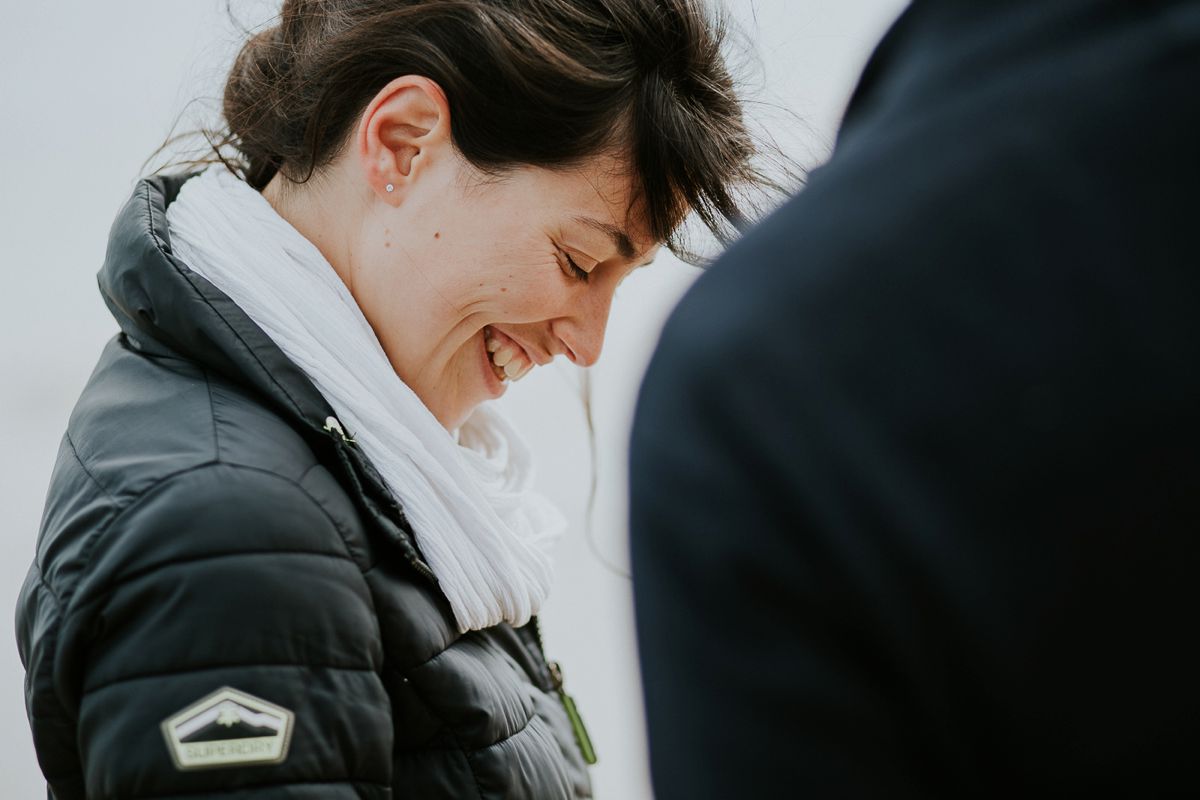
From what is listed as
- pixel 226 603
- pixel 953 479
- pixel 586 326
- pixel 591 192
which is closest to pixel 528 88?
pixel 591 192

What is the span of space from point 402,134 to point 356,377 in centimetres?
23

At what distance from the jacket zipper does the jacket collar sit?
1.05ft

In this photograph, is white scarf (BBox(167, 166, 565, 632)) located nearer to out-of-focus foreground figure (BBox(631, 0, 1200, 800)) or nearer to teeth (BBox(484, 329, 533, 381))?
teeth (BBox(484, 329, 533, 381))

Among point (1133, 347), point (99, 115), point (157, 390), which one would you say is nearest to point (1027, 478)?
point (1133, 347)

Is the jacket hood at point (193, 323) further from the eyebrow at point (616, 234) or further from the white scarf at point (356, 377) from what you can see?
the eyebrow at point (616, 234)

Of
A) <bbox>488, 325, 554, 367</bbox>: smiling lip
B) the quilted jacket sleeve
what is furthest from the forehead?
the quilted jacket sleeve

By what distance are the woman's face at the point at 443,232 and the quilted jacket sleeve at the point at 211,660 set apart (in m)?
0.32

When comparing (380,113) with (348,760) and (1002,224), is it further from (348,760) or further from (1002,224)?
(1002,224)

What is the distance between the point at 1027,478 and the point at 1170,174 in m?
0.09

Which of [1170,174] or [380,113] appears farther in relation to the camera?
[380,113]

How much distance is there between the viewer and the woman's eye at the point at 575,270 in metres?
1.08

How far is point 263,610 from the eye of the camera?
2.45 feet

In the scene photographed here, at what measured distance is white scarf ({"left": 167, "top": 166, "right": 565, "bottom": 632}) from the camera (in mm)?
975

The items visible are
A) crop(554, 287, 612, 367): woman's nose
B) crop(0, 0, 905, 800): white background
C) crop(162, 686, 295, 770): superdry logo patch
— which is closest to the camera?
crop(162, 686, 295, 770): superdry logo patch
